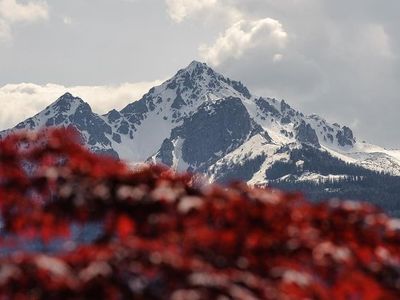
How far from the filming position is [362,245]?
1175cm

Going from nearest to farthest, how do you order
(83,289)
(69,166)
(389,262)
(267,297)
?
(83,289)
(267,297)
(69,166)
(389,262)

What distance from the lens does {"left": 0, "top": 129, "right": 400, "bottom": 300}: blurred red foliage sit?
31.7ft

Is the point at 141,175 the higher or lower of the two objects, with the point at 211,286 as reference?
higher

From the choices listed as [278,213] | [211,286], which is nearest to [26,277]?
[211,286]

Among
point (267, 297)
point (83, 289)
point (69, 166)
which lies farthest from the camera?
point (69, 166)

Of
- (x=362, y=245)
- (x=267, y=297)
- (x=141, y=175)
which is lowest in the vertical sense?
(x=267, y=297)

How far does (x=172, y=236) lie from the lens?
36.1 ft

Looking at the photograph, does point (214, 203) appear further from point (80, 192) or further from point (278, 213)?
point (80, 192)

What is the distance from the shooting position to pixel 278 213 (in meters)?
11.7

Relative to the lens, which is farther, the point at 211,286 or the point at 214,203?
the point at 214,203

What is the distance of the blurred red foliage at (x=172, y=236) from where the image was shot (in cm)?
966

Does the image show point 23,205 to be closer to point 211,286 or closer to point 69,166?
point 69,166

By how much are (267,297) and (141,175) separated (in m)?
2.56

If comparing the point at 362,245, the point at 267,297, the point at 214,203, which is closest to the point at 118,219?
the point at 214,203
